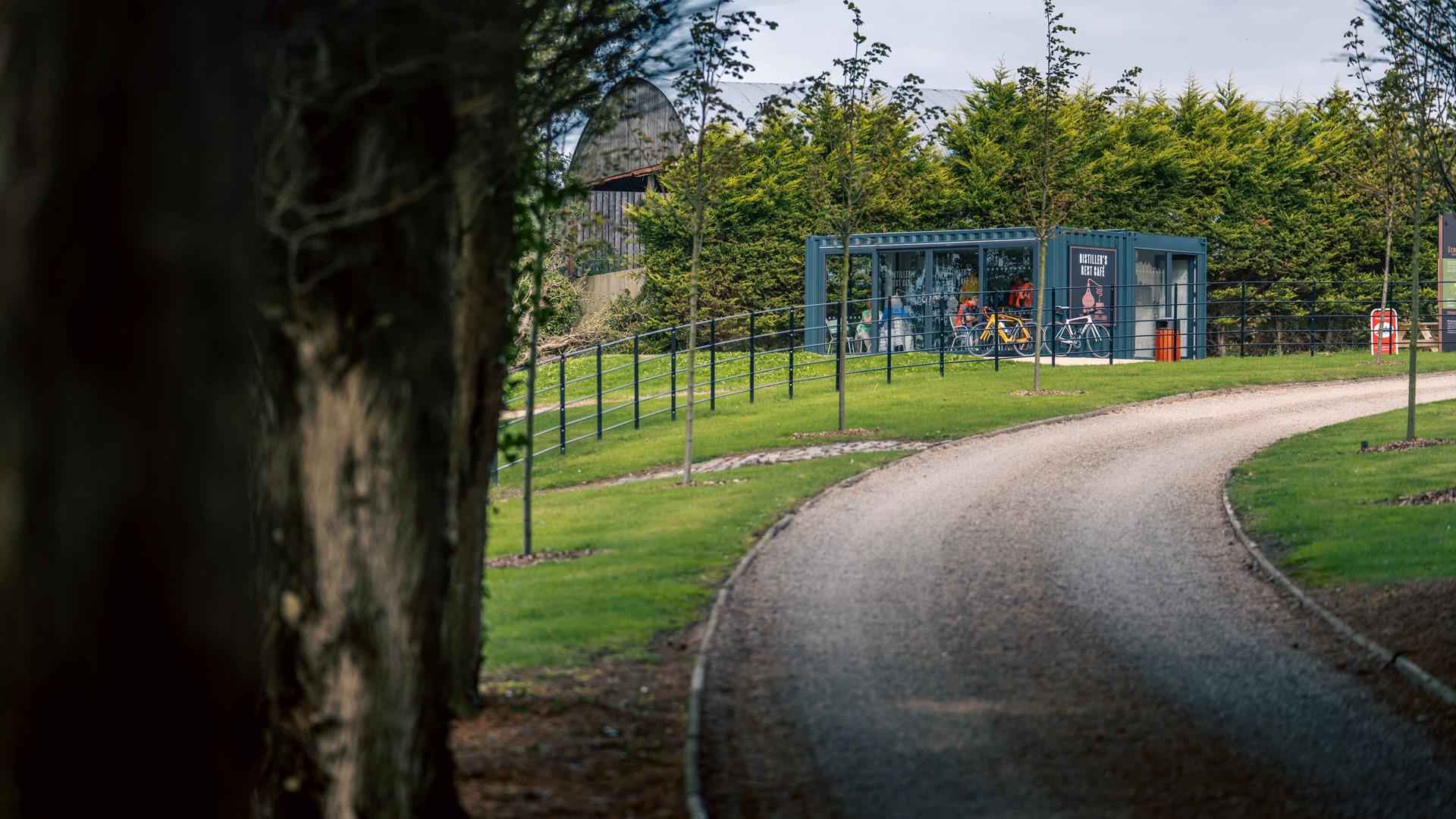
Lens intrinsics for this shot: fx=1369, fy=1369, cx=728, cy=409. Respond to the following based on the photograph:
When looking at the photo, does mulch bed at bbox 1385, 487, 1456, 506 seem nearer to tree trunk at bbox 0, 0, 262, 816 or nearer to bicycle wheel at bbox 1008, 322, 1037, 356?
tree trunk at bbox 0, 0, 262, 816

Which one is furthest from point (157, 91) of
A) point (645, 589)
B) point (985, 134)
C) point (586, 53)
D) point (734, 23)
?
point (985, 134)

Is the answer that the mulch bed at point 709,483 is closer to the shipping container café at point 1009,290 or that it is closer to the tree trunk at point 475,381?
the tree trunk at point 475,381

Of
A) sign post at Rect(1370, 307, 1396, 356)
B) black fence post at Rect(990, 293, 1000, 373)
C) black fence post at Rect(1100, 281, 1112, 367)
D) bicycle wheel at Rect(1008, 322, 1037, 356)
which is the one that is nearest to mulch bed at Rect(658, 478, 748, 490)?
black fence post at Rect(990, 293, 1000, 373)

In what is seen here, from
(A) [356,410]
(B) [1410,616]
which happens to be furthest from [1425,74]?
(A) [356,410]

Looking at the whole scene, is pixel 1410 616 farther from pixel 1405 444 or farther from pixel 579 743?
pixel 1405 444

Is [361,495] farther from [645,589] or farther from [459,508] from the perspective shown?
[645,589]

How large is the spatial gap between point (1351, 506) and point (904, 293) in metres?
17.3

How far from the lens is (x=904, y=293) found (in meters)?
28.7

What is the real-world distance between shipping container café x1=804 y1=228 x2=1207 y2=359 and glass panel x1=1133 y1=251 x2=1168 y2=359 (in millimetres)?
33

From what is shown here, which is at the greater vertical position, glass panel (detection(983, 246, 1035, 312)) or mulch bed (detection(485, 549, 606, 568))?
glass panel (detection(983, 246, 1035, 312))

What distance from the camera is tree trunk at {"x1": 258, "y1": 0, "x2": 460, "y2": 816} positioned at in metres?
3.86

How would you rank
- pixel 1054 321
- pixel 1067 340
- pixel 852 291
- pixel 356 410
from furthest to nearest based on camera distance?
pixel 852 291 < pixel 1067 340 < pixel 1054 321 < pixel 356 410

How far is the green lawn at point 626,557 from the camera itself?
8188 millimetres

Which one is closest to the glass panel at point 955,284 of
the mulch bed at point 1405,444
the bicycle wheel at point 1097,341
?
the bicycle wheel at point 1097,341
